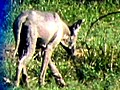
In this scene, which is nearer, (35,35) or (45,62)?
(35,35)

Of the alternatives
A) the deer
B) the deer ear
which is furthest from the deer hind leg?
the deer ear

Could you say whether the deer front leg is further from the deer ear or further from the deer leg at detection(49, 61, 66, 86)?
the deer ear

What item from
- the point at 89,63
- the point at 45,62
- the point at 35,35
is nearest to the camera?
the point at 35,35

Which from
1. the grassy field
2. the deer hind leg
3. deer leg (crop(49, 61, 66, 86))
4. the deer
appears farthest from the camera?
the grassy field

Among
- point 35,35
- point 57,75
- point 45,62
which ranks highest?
point 35,35

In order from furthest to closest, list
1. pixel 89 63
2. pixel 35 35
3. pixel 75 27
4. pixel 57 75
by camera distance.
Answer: pixel 89 63 → pixel 75 27 → pixel 57 75 → pixel 35 35

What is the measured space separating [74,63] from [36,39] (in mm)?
1338

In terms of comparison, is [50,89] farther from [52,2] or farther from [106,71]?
[52,2]

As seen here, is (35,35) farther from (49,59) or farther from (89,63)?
(89,63)

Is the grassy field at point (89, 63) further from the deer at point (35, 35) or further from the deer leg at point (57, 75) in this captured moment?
the deer at point (35, 35)

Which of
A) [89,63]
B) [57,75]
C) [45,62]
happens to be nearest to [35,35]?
[45,62]

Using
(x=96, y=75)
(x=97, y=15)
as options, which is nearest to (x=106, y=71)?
(x=96, y=75)

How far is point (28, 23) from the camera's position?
840cm

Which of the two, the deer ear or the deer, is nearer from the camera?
the deer
